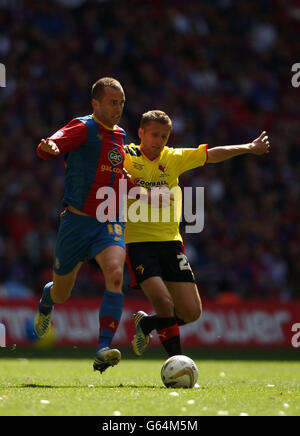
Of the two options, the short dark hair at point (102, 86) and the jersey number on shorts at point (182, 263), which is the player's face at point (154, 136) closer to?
the short dark hair at point (102, 86)

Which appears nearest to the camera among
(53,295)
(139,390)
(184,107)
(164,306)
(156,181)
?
(139,390)

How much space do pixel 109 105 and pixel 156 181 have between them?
983 mm

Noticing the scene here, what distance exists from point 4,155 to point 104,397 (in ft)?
34.3

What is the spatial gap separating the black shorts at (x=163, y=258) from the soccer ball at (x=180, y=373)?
3.77ft

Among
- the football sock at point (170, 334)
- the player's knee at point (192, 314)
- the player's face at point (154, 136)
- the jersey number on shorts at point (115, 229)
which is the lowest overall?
the football sock at point (170, 334)

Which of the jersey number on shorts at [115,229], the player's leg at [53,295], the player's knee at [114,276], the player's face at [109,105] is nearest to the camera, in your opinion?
the player's knee at [114,276]

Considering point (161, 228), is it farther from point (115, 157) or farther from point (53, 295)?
point (53, 295)

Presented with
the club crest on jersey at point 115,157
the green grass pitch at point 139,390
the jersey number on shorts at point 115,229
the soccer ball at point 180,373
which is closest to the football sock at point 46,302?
the green grass pitch at point 139,390

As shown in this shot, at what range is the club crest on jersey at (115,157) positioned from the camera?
704cm

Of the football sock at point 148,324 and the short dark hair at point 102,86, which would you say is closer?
the short dark hair at point 102,86

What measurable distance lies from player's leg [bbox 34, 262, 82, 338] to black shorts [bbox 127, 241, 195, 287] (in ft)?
1.93

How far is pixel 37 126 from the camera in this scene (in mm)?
15945

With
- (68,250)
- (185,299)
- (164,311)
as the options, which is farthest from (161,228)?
(68,250)

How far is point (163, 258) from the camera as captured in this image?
7.62 metres
